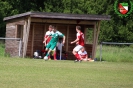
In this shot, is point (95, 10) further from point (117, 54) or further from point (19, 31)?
point (117, 54)

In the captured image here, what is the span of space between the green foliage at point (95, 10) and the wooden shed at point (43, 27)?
2952cm

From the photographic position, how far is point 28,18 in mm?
31438

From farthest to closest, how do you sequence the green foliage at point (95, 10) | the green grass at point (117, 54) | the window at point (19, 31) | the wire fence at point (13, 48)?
the green foliage at point (95, 10), the window at point (19, 31), the wire fence at point (13, 48), the green grass at point (117, 54)

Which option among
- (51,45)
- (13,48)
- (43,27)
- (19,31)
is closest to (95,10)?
(19,31)

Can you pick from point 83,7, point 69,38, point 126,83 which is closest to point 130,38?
point 83,7

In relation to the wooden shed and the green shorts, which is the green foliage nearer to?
the wooden shed

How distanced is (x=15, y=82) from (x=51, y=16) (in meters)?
17.0

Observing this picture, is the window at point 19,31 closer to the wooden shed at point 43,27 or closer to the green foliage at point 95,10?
the wooden shed at point 43,27

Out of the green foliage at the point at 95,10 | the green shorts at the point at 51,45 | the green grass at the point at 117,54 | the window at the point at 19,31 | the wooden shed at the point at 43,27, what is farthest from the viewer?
the green foliage at the point at 95,10

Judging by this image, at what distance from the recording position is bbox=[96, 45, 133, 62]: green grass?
3136 cm

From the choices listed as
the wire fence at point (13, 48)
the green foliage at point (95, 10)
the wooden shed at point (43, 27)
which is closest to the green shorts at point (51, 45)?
the wooden shed at point (43, 27)

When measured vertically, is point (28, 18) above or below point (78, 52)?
above

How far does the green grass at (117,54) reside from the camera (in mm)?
31359

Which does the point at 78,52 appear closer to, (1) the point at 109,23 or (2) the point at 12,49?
(2) the point at 12,49
